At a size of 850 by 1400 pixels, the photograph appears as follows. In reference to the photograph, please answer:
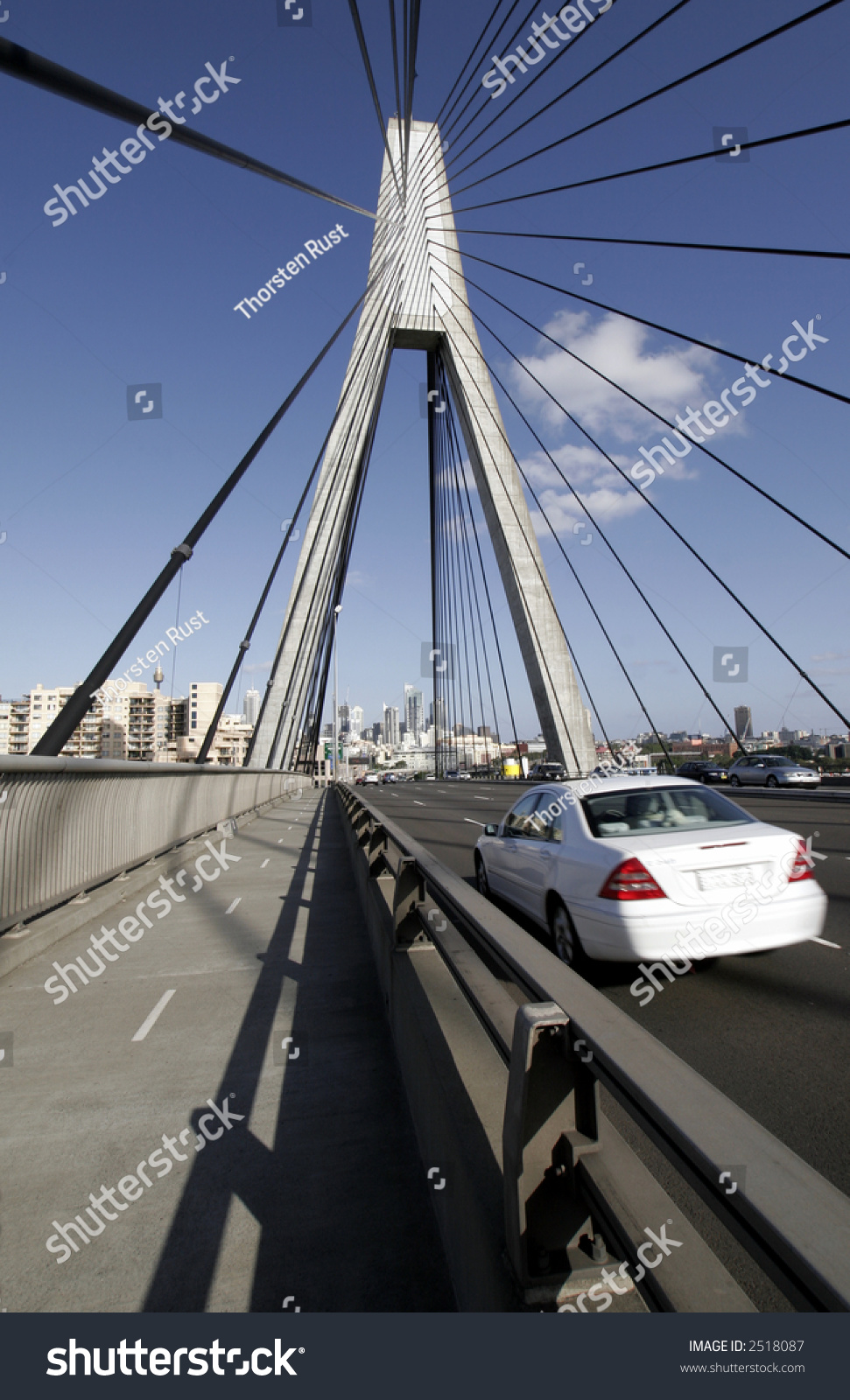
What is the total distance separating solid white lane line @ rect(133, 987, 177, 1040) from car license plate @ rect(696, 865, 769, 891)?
364 cm

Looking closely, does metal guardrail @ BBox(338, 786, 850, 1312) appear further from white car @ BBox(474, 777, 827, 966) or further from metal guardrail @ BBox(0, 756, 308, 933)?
metal guardrail @ BBox(0, 756, 308, 933)

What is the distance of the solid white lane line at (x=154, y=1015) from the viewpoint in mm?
5180

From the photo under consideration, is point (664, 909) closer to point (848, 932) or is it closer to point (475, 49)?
point (848, 932)

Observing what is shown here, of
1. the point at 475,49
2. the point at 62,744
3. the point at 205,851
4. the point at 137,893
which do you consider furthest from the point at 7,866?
the point at 475,49

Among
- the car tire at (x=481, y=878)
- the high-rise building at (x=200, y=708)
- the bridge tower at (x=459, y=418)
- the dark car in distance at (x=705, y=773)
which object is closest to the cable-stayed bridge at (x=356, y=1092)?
the car tire at (x=481, y=878)

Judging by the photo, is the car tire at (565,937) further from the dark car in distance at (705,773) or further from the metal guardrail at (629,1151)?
the dark car in distance at (705,773)

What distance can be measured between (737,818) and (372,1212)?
386 cm

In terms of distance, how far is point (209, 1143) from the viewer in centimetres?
368

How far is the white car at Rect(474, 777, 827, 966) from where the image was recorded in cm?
515

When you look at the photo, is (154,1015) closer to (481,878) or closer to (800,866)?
(481,878)

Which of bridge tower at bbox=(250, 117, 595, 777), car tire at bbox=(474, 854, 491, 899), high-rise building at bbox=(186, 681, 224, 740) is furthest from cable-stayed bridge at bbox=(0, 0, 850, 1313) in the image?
high-rise building at bbox=(186, 681, 224, 740)

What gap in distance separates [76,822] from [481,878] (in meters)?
4.14

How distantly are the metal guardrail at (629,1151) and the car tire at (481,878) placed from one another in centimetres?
564

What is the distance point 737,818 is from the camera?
5.86 meters
